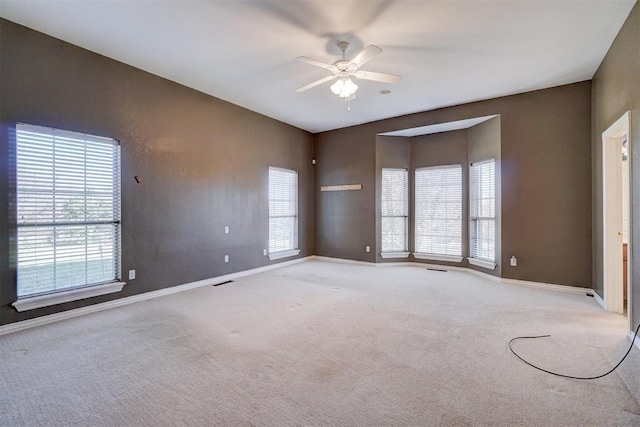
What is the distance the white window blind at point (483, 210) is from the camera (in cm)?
537

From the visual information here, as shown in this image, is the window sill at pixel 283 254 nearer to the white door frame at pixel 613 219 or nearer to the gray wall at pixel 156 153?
the gray wall at pixel 156 153

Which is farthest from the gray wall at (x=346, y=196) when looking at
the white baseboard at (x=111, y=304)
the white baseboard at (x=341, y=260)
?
the white baseboard at (x=111, y=304)

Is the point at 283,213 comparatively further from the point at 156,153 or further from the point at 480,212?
the point at 480,212

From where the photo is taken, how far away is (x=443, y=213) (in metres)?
6.23

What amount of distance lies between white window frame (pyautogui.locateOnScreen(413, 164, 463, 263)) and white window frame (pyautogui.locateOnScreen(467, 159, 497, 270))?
0.75 ft

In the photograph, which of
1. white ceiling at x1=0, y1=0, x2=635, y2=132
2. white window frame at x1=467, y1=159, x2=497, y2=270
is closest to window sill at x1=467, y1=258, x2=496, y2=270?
white window frame at x1=467, y1=159, x2=497, y2=270

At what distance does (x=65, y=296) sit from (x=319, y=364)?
3069 mm

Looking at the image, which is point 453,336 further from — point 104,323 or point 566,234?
point 104,323

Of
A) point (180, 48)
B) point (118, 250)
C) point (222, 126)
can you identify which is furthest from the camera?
point (222, 126)

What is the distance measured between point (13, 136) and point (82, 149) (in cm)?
59

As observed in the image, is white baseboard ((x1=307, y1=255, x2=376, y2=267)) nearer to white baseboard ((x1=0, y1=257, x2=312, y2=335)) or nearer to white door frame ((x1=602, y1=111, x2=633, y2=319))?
white baseboard ((x1=0, y1=257, x2=312, y2=335))

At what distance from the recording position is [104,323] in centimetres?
326

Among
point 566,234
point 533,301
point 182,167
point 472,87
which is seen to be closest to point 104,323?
point 182,167

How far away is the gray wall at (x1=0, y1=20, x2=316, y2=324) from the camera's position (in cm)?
308
